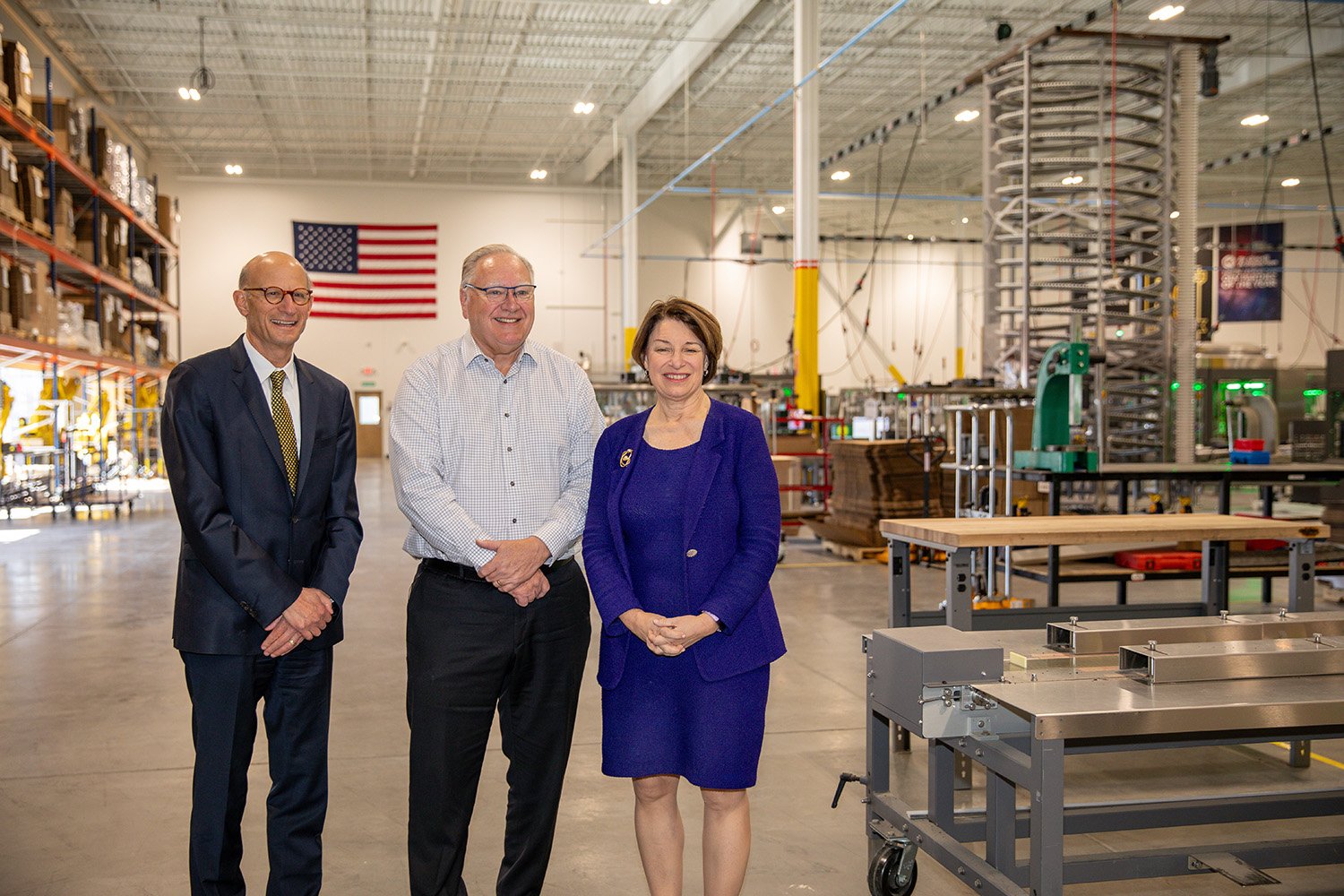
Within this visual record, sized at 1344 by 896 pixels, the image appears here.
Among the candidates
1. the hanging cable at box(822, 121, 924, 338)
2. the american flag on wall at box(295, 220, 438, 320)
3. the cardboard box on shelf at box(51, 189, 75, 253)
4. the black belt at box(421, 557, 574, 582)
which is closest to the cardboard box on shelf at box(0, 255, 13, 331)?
the cardboard box on shelf at box(51, 189, 75, 253)

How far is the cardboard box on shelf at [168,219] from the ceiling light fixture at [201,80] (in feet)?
6.23

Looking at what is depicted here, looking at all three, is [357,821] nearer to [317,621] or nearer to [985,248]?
[317,621]

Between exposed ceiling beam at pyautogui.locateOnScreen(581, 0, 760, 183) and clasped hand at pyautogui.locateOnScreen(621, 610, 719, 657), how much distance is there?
47.2 feet

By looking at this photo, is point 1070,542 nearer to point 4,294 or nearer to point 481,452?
point 481,452

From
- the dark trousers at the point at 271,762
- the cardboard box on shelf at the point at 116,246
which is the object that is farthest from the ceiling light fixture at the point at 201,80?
the dark trousers at the point at 271,762

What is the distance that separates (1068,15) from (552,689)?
1668 cm

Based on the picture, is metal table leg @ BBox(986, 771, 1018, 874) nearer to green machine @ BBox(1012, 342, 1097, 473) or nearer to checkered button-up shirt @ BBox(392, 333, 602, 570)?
checkered button-up shirt @ BBox(392, 333, 602, 570)

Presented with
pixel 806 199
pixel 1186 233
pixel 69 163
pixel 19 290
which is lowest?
pixel 19 290

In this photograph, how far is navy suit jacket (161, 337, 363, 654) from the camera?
2541 millimetres

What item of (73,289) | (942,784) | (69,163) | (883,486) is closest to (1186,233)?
(883,486)

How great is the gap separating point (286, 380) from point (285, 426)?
0.39 feet

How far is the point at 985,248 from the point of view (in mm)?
11641

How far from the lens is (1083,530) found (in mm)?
4527

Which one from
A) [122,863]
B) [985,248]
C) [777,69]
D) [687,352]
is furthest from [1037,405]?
[777,69]
